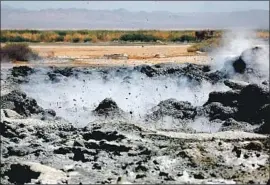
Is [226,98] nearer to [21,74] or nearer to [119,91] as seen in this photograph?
[119,91]

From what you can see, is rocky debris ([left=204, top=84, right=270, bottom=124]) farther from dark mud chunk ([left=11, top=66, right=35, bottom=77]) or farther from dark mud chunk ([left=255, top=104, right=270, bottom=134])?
dark mud chunk ([left=11, top=66, right=35, bottom=77])

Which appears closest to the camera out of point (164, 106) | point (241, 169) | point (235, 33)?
point (241, 169)

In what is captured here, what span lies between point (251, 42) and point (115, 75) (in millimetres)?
14297

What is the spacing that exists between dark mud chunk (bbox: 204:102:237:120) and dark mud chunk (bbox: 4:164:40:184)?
8.60 metres

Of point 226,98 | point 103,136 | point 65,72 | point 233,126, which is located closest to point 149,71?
point 65,72

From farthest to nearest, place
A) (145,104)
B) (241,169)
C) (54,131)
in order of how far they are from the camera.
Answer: (145,104) < (54,131) < (241,169)

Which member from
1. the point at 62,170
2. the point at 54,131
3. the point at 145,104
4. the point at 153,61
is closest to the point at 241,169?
the point at 62,170

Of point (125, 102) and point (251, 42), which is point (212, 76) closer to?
point (125, 102)

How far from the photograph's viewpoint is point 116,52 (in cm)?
4556

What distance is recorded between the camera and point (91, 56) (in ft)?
139

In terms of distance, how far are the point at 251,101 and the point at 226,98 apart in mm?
1127

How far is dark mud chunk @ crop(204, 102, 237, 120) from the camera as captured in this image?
2062 cm

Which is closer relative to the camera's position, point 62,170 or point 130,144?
point 62,170

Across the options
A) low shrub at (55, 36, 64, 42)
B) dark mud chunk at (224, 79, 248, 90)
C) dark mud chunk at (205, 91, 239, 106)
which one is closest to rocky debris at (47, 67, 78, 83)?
dark mud chunk at (224, 79, 248, 90)
